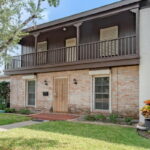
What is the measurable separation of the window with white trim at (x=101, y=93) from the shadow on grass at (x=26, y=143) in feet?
16.0

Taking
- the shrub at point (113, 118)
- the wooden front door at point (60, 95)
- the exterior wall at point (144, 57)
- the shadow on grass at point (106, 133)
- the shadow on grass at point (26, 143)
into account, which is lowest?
the shadow on grass at point (26, 143)

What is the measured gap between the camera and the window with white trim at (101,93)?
10.5 metres

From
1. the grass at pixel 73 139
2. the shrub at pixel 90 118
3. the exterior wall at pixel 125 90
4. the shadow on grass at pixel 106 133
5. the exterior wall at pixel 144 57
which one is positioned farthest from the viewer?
the shrub at pixel 90 118

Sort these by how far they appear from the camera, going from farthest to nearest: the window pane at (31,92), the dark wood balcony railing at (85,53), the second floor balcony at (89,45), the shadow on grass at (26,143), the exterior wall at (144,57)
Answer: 1. the window pane at (31,92)
2. the dark wood balcony railing at (85,53)
3. the second floor balcony at (89,45)
4. the exterior wall at (144,57)
5. the shadow on grass at (26,143)

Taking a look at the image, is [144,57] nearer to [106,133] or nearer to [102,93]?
[102,93]

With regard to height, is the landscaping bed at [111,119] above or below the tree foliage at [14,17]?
below

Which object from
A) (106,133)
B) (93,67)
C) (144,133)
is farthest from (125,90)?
(106,133)

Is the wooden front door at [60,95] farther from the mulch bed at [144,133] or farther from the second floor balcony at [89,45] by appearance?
the mulch bed at [144,133]

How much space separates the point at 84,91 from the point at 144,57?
12.8 feet

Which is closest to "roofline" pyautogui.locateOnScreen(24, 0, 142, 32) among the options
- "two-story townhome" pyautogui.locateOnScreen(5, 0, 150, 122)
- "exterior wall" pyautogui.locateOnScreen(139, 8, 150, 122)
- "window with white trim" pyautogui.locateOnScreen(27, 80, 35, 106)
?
"two-story townhome" pyautogui.locateOnScreen(5, 0, 150, 122)

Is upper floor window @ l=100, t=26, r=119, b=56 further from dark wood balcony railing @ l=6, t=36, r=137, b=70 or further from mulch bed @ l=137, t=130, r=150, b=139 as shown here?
mulch bed @ l=137, t=130, r=150, b=139

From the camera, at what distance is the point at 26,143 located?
6.01 meters

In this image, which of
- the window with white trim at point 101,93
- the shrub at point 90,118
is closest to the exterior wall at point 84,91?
the window with white trim at point 101,93

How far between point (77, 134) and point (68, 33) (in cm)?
828
